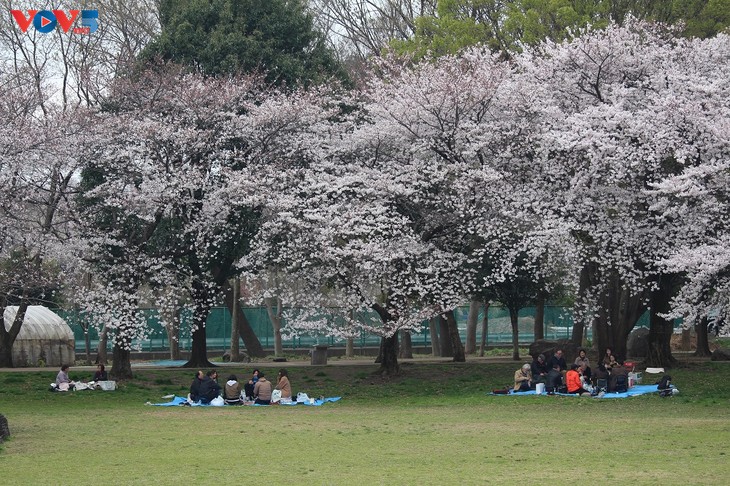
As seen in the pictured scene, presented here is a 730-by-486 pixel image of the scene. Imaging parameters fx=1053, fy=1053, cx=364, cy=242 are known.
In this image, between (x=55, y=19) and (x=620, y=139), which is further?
(x=55, y=19)

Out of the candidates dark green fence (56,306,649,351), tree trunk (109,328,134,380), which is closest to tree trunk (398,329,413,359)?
dark green fence (56,306,649,351)

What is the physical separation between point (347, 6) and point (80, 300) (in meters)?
21.8

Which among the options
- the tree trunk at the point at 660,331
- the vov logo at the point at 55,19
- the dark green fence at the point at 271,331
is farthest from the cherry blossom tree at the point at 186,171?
the dark green fence at the point at 271,331

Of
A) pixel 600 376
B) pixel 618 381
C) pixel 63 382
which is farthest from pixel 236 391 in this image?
pixel 618 381

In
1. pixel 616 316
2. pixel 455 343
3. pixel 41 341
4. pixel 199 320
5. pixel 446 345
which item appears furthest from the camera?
pixel 446 345

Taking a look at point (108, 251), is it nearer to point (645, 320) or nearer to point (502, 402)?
point (502, 402)

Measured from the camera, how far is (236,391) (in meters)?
25.1

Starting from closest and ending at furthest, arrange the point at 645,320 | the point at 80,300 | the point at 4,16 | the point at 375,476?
the point at 375,476
the point at 80,300
the point at 4,16
the point at 645,320

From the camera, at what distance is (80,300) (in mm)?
30328

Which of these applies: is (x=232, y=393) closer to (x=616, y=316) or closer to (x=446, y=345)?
(x=616, y=316)

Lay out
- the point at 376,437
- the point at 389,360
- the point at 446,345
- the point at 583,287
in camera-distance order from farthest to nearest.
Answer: the point at 446,345 < the point at 583,287 < the point at 389,360 < the point at 376,437

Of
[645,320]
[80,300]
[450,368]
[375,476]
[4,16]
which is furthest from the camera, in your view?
[645,320]

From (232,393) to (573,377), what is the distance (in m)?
8.11

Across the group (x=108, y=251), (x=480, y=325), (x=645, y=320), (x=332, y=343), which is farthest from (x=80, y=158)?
(x=645, y=320)
